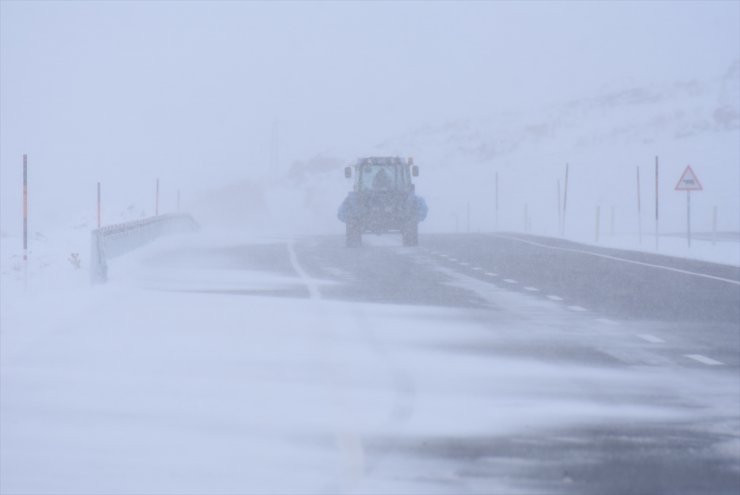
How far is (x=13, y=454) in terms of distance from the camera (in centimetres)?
972

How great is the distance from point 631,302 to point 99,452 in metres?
13.5

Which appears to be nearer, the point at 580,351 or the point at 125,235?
the point at 580,351

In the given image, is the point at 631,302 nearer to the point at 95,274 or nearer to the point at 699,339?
the point at 699,339

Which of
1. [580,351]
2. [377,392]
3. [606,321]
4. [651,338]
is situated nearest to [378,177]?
[606,321]

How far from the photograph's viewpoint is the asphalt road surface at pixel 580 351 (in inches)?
360

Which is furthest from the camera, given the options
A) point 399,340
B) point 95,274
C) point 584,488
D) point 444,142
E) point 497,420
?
point 444,142

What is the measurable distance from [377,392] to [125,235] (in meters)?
23.7

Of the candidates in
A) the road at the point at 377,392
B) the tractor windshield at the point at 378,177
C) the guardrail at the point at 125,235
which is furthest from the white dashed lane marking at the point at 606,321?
the tractor windshield at the point at 378,177

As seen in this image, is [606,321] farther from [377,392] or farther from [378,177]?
[378,177]

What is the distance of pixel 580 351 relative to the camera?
1552 cm

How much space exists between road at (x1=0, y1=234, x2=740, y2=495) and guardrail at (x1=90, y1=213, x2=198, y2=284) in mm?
828

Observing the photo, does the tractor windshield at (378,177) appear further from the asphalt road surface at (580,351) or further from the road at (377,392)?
the road at (377,392)

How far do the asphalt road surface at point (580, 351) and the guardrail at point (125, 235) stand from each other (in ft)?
5.69

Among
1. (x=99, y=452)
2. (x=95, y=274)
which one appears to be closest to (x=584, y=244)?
(x=95, y=274)
